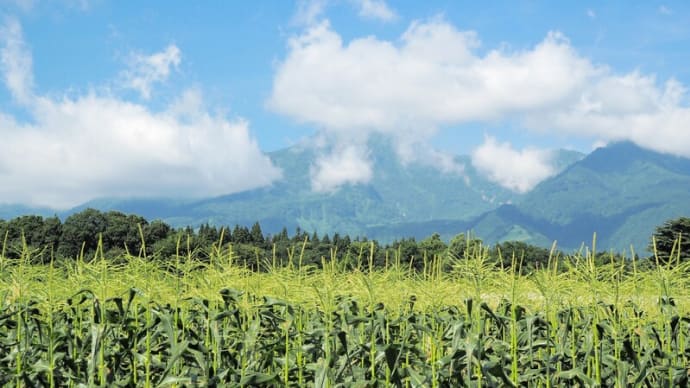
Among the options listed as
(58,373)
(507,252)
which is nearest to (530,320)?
(58,373)

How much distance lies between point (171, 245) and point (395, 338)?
270 feet

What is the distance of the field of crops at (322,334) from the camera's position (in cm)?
771

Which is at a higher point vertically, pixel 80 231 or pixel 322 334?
pixel 80 231

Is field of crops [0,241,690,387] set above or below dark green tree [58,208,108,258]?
below

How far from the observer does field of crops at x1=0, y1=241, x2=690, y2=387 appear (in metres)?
7.71

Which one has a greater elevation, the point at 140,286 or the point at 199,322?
the point at 140,286

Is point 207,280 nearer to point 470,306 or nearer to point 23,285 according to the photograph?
point 23,285

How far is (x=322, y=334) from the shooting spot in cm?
866

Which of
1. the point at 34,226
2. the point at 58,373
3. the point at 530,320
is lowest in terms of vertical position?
the point at 58,373

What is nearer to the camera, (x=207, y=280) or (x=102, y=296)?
(x=102, y=296)

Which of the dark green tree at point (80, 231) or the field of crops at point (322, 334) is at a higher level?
the dark green tree at point (80, 231)

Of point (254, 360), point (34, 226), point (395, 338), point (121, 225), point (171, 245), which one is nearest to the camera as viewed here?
point (254, 360)

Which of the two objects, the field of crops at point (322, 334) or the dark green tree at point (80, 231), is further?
the dark green tree at point (80, 231)

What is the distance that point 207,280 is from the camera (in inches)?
353
